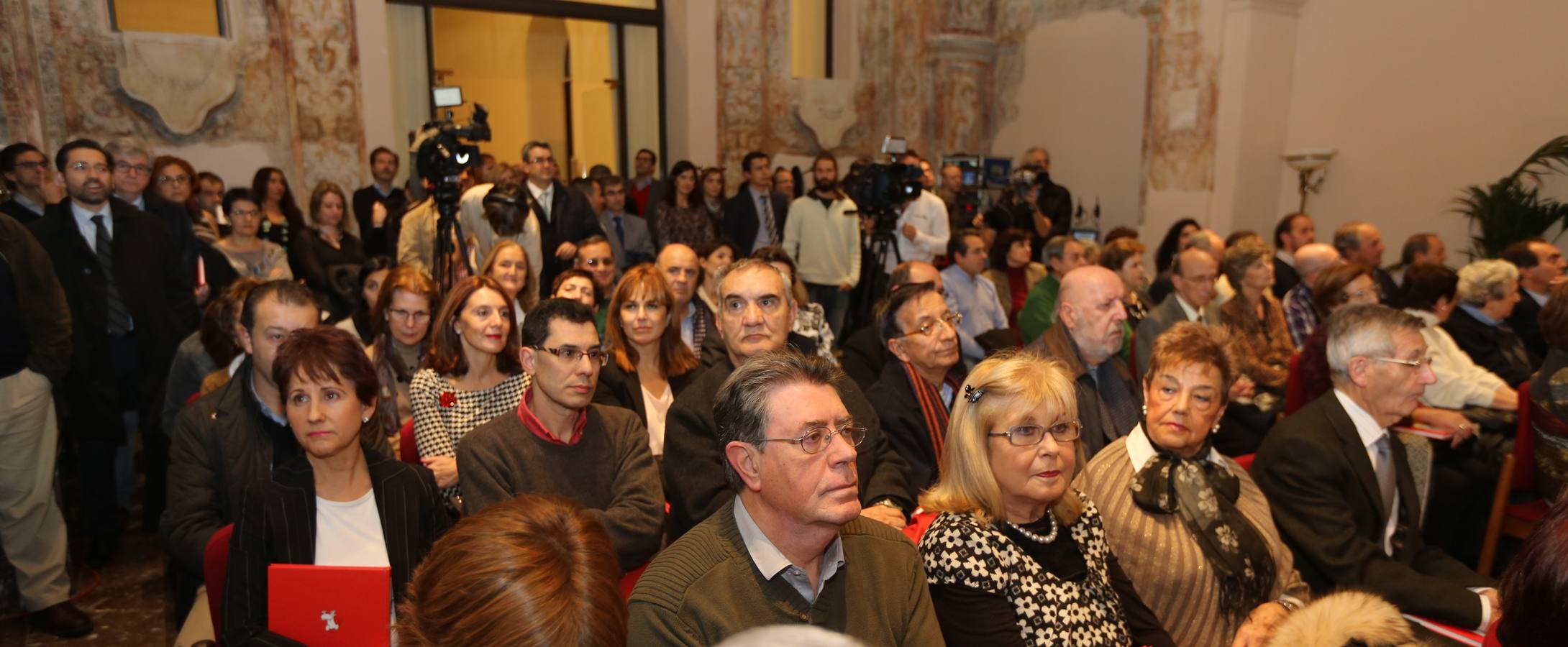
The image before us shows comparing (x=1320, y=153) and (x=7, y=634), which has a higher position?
(x=1320, y=153)

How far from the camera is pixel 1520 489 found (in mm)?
3576

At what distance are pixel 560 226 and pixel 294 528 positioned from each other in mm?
3753

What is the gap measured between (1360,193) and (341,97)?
8.20m

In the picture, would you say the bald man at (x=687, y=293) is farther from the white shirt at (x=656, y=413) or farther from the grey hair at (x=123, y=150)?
the grey hair at (x=123, y=150)

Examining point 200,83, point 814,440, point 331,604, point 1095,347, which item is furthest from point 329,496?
point 200,83

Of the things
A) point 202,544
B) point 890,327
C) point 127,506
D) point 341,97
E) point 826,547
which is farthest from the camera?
point 341,97

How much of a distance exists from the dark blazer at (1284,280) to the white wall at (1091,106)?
332 cm

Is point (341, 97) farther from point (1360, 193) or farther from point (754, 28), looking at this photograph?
point (1360, 193)

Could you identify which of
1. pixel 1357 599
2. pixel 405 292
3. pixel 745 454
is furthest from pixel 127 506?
pixel 1357 599

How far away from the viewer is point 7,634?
3336 mm

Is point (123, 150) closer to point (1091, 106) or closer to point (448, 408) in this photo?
point (448, 408)

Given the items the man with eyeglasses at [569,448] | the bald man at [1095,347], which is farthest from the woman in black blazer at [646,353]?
the bald man at [1095,347]

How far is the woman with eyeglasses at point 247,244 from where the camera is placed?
506cm

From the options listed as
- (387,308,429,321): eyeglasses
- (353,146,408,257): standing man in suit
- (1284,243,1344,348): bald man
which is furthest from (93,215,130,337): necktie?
(1284,243,1344,348): bald man
